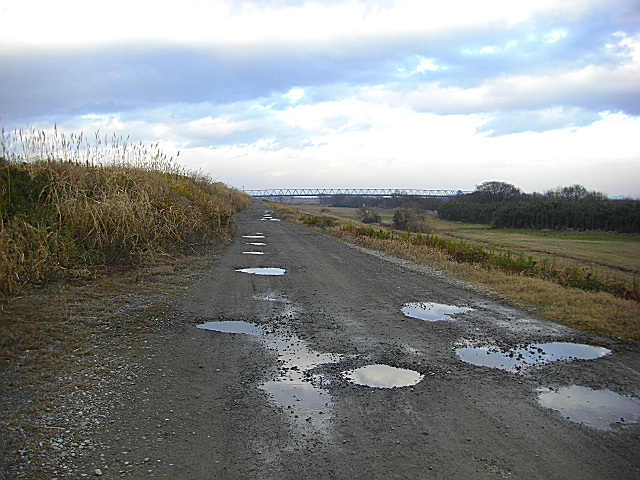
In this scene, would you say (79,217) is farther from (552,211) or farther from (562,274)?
(552,211)

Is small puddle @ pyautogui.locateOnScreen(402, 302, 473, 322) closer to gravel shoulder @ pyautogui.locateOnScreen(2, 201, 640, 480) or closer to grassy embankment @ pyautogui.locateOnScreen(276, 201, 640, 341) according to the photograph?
gravel shoulder @ pyautogui.locateOnScreen(2, 201, 640, 480)

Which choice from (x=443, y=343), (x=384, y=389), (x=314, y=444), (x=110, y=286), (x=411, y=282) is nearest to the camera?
(x=314, y=444)

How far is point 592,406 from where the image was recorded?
12.6 feet

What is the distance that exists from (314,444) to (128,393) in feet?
5.52

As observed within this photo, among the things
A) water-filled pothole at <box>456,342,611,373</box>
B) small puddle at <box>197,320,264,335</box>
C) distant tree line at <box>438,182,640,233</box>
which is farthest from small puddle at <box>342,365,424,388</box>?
distant tree line at <box>438,182,640,233</box>

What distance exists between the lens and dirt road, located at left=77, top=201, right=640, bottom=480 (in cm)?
285

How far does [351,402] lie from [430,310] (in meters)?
3.72

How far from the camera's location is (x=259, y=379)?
4.15m

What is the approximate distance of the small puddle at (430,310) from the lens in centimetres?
667

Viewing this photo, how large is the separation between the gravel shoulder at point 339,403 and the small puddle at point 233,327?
12 cm

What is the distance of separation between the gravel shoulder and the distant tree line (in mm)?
13557

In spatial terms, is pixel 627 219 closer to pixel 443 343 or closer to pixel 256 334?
pixel 443 343

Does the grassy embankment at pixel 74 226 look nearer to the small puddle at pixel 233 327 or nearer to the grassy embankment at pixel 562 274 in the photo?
the small puddle at pixel 233 327

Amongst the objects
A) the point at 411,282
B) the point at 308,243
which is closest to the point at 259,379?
the point at 411,282
